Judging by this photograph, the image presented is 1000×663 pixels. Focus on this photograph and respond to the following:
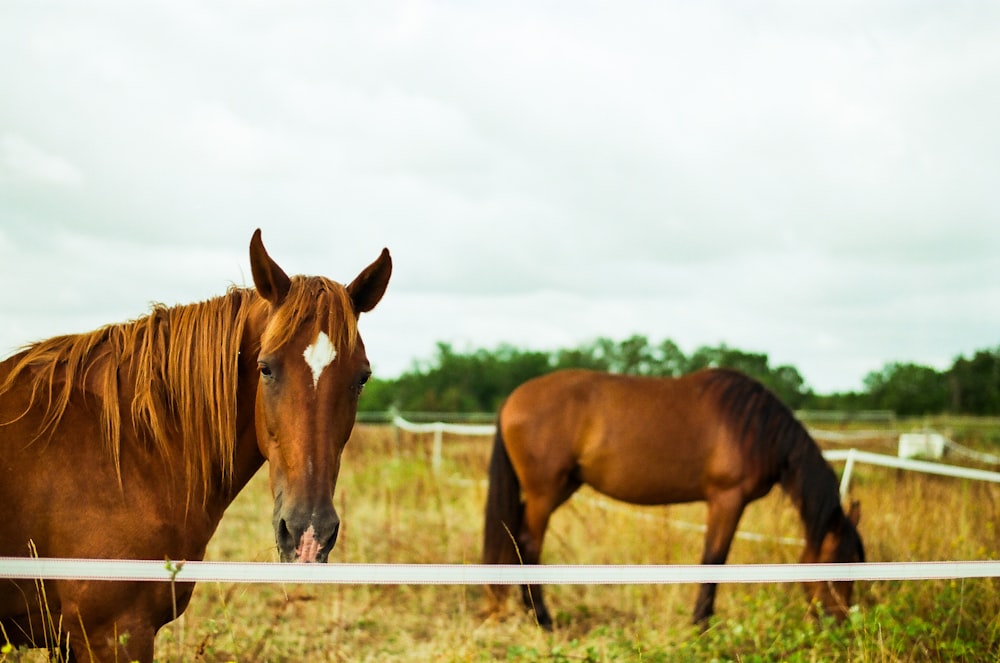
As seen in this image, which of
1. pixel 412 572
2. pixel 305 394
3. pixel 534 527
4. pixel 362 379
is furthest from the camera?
pixel 534 527

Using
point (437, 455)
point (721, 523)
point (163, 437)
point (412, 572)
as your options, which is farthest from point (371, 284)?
point (437, 455)

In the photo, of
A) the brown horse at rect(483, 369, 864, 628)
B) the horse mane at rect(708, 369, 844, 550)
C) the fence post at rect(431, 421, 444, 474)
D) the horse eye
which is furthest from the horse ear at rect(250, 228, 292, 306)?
the fence post at rect(431, 421, 444, 474)

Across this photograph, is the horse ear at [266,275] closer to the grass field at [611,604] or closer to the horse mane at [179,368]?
the horse mane at [179,368]

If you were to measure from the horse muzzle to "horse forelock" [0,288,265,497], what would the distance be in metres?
0.55

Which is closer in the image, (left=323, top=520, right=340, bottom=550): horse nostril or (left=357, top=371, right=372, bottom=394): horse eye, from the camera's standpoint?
Result: (left=323, top=520, right=340, bottom=550): horse nostril

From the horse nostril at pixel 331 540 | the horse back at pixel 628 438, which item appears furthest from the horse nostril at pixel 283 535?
the horse back at pixel 628 438

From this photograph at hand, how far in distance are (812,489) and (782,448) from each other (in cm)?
43

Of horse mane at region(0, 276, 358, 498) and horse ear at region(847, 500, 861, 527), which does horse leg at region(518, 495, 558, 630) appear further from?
horse mane at region(0, 276, 358, 498)

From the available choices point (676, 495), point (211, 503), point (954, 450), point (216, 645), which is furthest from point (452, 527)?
point (954, 450)

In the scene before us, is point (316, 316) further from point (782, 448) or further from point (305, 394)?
point (782, 448)

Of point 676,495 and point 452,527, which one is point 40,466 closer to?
point 676,495

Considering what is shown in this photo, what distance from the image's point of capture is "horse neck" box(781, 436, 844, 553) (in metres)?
5.95

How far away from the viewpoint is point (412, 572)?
2326 mm

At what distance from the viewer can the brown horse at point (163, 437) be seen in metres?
2.51
